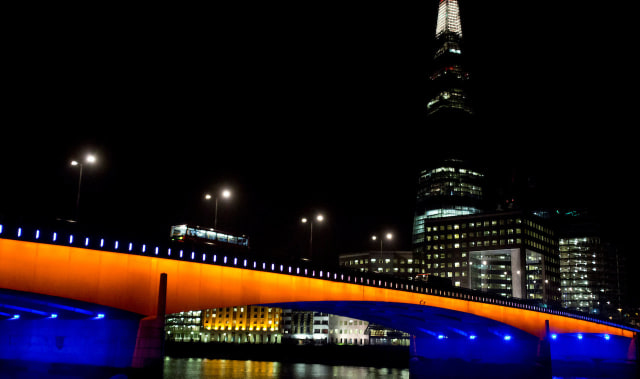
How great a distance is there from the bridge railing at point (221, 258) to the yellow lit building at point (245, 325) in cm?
10542

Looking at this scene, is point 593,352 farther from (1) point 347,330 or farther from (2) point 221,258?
(2) point 221,258

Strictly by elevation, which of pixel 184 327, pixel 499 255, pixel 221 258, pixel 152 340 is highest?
pixel 499 255

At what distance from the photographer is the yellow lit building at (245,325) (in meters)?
166

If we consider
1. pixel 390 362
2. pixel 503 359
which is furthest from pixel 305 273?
pixel 390 362

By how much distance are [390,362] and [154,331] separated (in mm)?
66805

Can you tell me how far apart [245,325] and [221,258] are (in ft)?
427

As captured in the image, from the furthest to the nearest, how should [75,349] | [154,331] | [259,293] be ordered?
1. [259,293]
2. [75,349]
3. [154,331]

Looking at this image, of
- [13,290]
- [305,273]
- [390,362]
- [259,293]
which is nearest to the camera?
[13,290]

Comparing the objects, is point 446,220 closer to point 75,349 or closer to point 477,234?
point 477,234

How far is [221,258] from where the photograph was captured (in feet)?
135

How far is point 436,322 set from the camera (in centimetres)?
7438

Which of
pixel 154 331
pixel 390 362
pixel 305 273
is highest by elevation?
pixel 305 273

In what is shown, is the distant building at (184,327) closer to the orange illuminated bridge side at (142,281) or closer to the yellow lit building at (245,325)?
the yellow lit building at (245,325)

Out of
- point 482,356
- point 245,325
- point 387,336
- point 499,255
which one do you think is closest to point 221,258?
point 482,356
